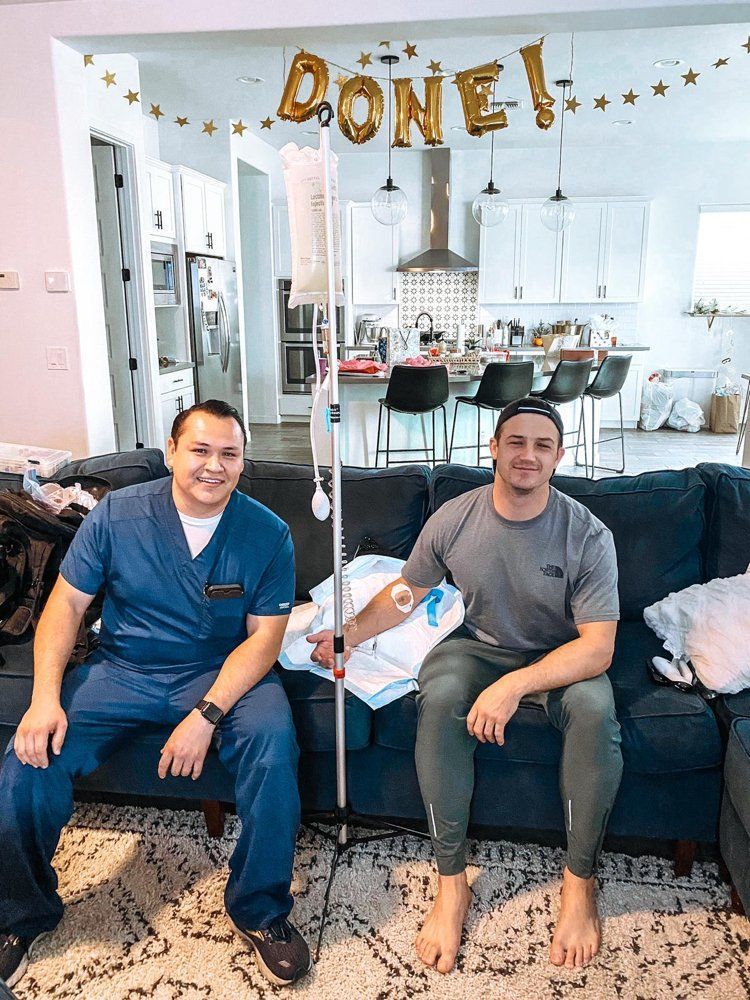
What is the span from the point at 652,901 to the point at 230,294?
6029mm

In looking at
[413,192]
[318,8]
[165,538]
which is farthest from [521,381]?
[413,192]

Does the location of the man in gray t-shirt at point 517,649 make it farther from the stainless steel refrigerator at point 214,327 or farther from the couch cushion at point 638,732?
the stainless steel refrigerator at point 214,327

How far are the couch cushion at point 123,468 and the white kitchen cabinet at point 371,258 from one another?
19.8 feet

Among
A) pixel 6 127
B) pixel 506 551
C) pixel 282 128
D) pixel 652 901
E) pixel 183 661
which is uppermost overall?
pixel 282 128

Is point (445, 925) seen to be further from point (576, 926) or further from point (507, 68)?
point (507, 68)

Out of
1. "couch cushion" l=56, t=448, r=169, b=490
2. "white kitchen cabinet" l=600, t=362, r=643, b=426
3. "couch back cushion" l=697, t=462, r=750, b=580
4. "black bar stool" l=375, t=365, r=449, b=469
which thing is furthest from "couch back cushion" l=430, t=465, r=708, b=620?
"white kitchen cabinet" l=600, t=362, r=643, b=426

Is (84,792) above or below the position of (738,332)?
below

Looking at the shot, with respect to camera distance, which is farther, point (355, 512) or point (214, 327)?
point (214, 327)

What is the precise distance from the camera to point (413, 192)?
26.3 feet

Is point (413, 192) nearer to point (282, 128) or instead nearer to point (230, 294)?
point (282, 128)

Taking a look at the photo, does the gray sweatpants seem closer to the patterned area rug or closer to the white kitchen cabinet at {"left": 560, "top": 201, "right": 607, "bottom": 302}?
the patterned area rug

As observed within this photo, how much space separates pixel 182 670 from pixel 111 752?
239 mm

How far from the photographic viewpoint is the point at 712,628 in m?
1.90

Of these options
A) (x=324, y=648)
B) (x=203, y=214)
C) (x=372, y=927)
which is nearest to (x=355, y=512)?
(x=324, y=648)
